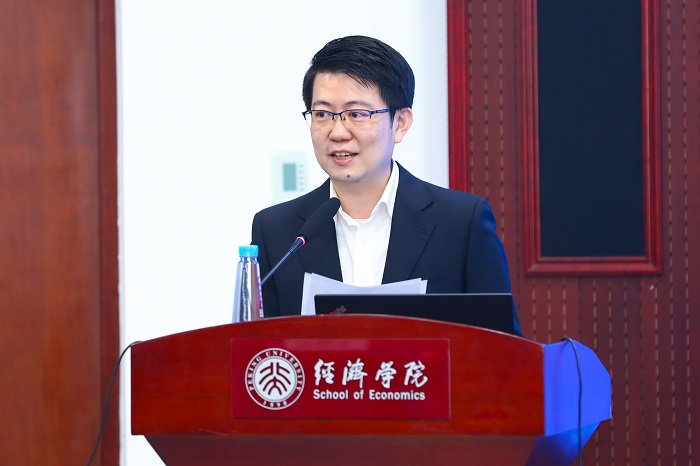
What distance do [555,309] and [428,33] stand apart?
3.38ft

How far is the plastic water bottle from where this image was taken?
1552 millimetres

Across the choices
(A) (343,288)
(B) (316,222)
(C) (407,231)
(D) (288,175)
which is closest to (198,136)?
(D) (288,175)

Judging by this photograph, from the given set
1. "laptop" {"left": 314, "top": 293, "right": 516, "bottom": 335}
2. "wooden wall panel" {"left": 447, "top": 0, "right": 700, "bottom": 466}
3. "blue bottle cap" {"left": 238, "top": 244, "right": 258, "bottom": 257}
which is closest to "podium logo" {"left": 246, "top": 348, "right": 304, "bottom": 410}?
"laptop" {"left": 314, "top": 293, "right": 516, "bottom": 335}

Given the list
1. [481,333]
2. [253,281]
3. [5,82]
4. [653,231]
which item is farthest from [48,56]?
[481,333]

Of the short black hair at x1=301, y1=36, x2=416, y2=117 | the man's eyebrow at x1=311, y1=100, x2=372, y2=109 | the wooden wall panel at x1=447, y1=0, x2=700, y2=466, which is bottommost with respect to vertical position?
the wooden wall panel at x1=447, y1=0, x2=700, y2=466

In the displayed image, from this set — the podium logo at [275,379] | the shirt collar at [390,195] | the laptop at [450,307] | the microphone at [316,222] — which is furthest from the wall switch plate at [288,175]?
the podium logo at [275,379]

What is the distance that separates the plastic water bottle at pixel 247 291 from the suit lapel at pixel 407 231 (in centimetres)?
35

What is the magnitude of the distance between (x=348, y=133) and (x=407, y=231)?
24 centimetres

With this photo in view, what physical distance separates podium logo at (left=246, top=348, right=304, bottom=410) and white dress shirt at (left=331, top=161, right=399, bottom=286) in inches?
29.4

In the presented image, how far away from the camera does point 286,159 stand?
10.5ft

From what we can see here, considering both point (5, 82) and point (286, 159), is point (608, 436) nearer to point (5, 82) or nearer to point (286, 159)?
point (286, 159)

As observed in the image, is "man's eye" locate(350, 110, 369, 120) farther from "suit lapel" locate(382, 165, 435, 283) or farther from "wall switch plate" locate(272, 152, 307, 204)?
"wall switch plate" locate(272, 152, 307, 204)

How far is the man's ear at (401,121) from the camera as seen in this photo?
1956 millimetres

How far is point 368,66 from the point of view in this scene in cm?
186
